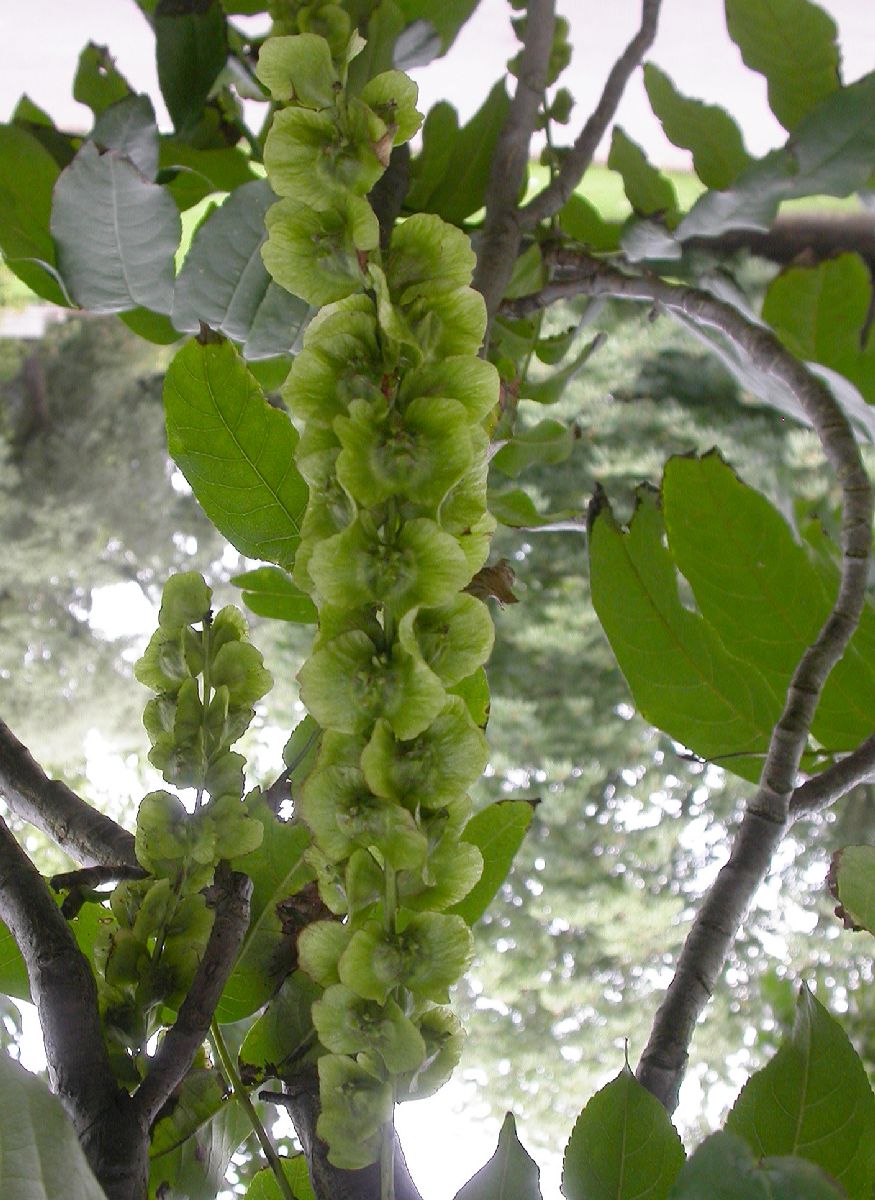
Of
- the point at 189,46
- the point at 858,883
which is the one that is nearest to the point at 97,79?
the point at 189,46

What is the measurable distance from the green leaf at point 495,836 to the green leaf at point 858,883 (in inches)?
2.4

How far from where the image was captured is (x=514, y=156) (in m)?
0.35

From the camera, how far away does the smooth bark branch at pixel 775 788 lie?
21cm

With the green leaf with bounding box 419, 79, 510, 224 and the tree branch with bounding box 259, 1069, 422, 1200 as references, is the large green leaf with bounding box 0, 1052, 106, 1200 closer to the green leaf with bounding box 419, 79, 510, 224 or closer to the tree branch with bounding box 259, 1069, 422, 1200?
the tree branch with bounding box 259, 1069, 422, 1200

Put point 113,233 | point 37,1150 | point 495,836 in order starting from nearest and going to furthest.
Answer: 1. point 37,1150
2. point 495,836
3. point 113,233

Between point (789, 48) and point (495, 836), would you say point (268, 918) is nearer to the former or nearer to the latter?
point (495, 836)

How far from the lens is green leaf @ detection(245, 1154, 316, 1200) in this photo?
8.6 inches

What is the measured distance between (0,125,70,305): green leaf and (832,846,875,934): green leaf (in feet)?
0.98

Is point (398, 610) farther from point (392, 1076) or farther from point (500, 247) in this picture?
point (500, 247)

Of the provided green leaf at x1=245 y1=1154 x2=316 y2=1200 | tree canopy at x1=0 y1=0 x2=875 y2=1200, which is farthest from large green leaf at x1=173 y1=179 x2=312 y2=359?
green leaf at x1=245 y1=1154 x2=316 y2=1200

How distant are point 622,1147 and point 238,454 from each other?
0.16 m

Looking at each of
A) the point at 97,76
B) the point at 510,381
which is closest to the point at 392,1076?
the point at 510,381

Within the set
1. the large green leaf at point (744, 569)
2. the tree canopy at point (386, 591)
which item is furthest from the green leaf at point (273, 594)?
the large green leaf at point (744, 569)

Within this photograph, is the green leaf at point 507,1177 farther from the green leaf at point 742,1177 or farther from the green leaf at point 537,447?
the green leaf at point 537,447
